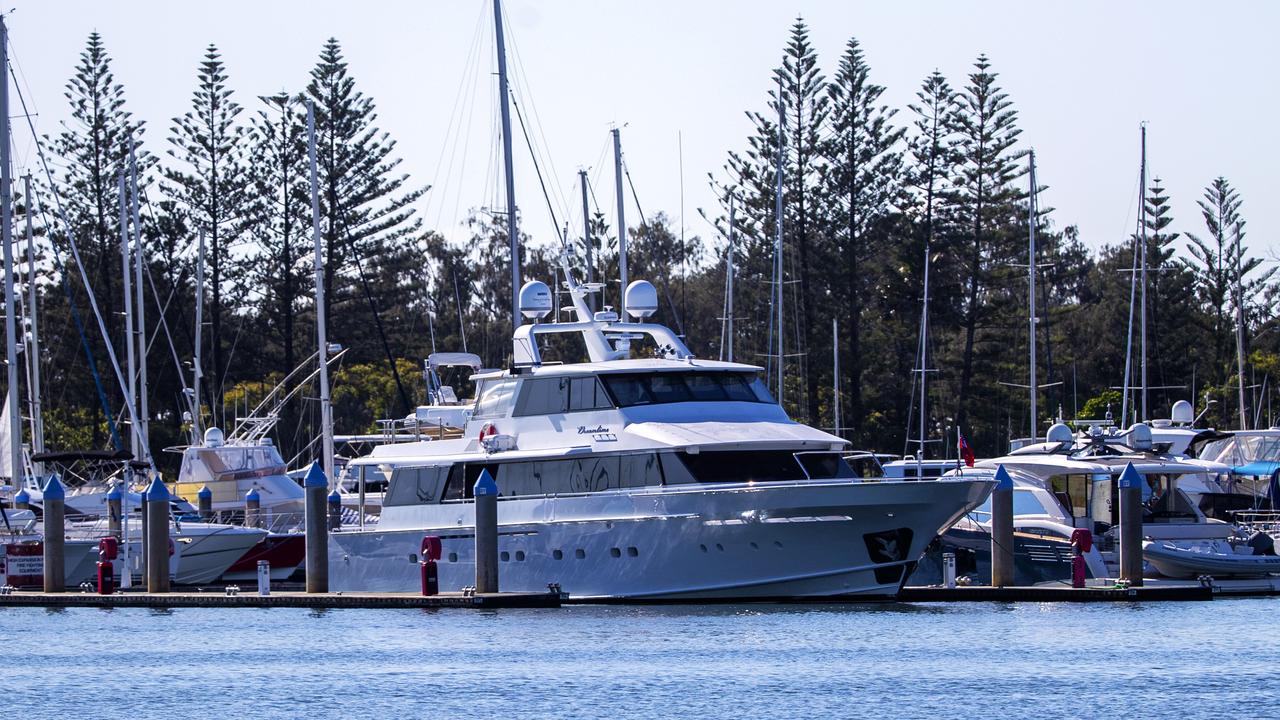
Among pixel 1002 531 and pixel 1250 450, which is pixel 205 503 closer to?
pixel 1002 531

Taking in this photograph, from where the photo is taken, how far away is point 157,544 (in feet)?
99.6

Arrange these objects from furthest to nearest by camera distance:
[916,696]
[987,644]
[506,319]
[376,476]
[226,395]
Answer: [506,319]
[226,395]
[376,476]
[987,644]
[916,696]

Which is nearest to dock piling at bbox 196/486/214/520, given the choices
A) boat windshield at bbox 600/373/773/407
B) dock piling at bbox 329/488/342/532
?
A: dock piling at bbox 329/488/342/532

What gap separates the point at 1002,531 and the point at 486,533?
7456mm

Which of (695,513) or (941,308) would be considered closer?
(695,513)

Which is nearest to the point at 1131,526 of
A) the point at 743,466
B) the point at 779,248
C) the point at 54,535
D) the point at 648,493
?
the point at 743,466

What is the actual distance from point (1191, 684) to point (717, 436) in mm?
7762

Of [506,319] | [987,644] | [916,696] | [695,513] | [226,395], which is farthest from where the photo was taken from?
[506,319]

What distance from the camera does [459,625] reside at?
1051 inches

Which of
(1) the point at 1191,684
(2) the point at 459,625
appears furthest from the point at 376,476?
(1) the point at 1191,684

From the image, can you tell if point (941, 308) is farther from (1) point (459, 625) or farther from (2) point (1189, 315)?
(1) point (459, 625)

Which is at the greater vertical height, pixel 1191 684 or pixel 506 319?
pixel 506 319

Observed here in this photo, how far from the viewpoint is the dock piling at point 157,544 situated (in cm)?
3009

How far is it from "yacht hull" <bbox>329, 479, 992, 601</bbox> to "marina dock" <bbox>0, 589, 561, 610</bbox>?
0.80 m
